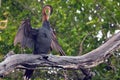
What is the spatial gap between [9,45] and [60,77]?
96 cm

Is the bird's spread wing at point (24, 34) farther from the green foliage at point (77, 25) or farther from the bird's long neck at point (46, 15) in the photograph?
the green foliage at point (77, 25)

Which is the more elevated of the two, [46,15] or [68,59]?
[46,15]

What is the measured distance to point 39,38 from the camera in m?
5.42

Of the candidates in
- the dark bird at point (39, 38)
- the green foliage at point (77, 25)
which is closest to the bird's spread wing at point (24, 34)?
the dark bird at point (39, 38)

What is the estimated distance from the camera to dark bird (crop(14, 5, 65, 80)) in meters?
5.05

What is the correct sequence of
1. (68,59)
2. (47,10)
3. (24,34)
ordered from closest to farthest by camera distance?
(68,59) → (24,34) → (47,10)

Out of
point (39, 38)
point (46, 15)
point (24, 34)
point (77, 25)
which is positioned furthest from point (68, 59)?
point (77, 25)

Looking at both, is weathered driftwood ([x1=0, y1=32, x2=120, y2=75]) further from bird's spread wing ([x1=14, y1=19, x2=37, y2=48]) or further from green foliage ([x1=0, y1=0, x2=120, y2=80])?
green foliage ([x1=0, y1=0, x2=120, y2=80])

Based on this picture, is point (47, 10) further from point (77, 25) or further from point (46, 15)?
point (77, 25)

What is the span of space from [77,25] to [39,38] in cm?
167

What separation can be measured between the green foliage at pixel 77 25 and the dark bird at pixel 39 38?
801 millimetres

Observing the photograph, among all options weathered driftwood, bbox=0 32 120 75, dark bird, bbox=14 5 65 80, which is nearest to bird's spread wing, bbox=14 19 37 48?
dark bird, bbox=14 5 65 80

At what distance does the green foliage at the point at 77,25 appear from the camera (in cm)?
654

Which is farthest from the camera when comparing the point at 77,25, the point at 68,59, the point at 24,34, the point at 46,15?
the point at 77,25
